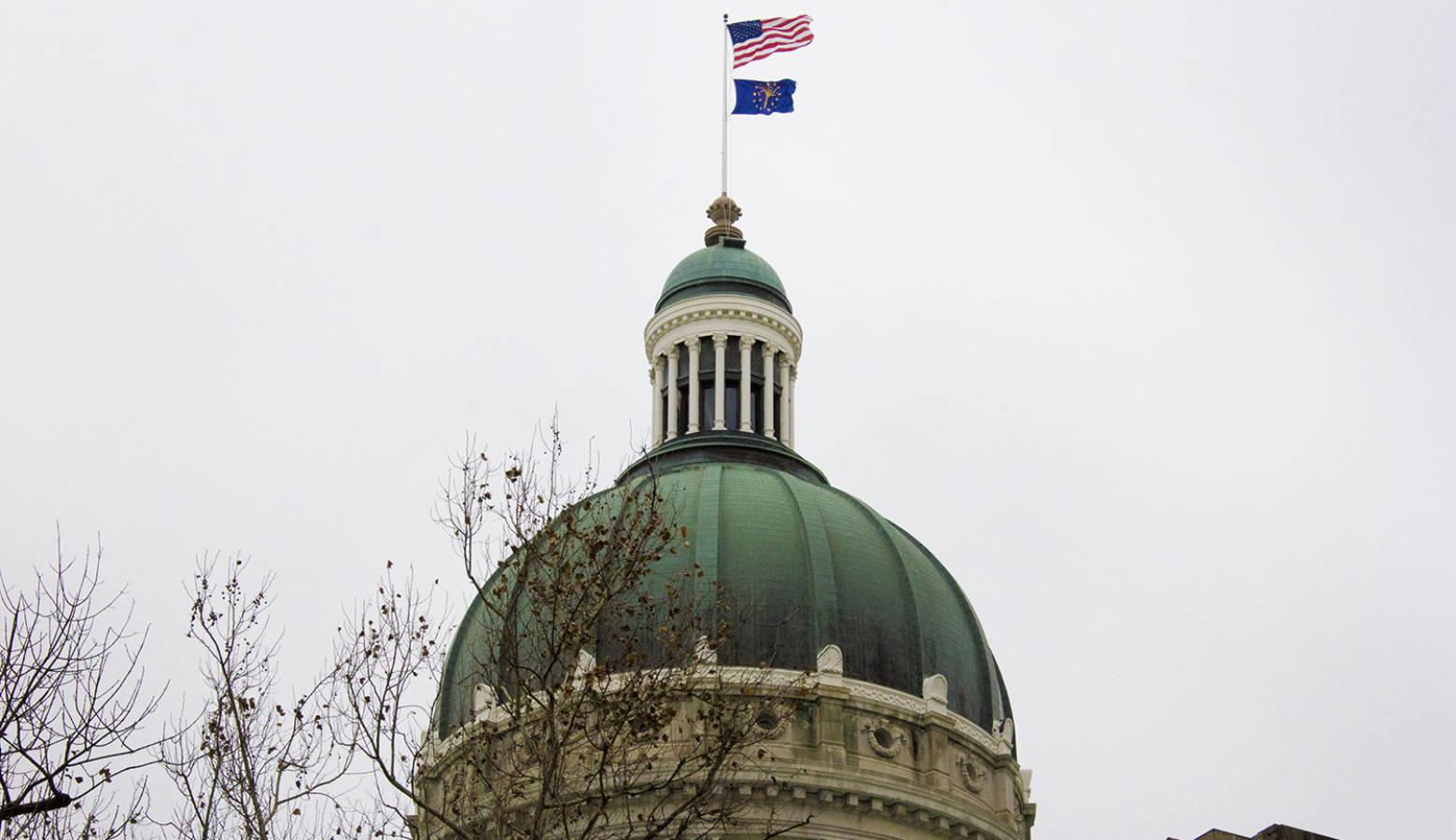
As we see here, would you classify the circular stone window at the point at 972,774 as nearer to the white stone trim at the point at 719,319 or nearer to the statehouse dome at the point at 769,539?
the statehouse dome at the point at 769,539

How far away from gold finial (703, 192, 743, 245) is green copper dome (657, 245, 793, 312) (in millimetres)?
1239

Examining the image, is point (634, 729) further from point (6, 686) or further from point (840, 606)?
point (840, 606)

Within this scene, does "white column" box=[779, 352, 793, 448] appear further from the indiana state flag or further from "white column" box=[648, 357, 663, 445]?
the indiana state flag

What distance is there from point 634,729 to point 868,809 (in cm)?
2130

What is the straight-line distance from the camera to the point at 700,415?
5969 centimetres

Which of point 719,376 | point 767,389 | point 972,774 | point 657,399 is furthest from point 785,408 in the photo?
point 972,774

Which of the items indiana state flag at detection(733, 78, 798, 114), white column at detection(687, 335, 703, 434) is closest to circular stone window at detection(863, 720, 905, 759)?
white column at detection(687, 335, 703, 434)

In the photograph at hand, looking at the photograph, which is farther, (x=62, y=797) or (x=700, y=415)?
(x=700, y=415)

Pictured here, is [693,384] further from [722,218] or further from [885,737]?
[885,737]

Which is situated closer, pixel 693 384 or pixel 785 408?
pixel 693 384

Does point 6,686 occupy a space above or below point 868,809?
below

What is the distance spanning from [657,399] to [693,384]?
1940mm

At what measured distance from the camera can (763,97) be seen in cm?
6197

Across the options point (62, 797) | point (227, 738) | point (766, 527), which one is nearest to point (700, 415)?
point (766, 527)
